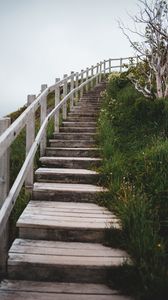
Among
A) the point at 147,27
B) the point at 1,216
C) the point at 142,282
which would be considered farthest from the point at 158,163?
the point at 147,27

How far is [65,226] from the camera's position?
4652 millimetres

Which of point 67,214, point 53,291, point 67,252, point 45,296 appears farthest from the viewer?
point 67,214

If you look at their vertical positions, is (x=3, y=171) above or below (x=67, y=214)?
above

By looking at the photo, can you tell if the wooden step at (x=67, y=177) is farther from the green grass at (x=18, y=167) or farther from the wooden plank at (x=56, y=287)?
the wooden plank at (x=56, y=287)

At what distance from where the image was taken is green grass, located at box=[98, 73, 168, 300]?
3.70 meters

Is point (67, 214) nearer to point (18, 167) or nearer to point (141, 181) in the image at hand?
point (141, 181)

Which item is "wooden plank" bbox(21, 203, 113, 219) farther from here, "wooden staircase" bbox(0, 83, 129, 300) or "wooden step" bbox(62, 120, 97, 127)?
"wooden step" bbox(62, 120, 97, 127)

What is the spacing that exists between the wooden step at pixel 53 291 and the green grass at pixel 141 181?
0.34 metres

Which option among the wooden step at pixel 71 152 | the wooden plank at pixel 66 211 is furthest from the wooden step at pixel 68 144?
the wooden plank at pixel 66 211

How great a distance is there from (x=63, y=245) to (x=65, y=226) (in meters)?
0.24

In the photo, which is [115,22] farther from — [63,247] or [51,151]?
[63,247]

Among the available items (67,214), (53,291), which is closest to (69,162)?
(67,214)

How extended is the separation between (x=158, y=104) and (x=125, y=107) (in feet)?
6.28

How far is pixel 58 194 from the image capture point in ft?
19.3
